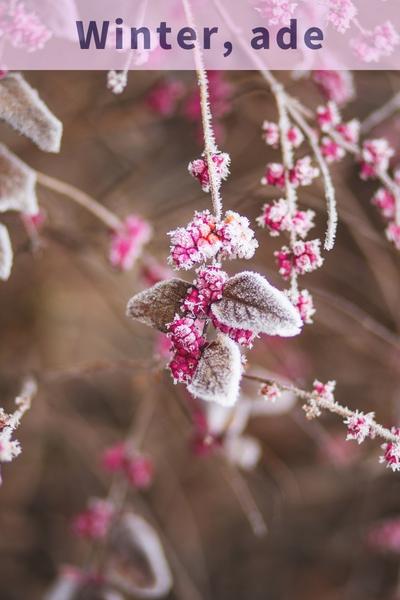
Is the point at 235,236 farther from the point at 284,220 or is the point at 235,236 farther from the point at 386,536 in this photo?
the point at 386,536

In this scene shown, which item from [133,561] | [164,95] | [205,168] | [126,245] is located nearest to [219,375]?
[205,168]

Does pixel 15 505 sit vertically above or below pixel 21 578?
above

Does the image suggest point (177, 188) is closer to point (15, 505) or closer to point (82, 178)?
point (82, 178)

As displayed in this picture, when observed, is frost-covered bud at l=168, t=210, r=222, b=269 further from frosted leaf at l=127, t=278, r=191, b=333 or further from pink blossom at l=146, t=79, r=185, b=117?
pink blossom at l=146, t=79, r=185, b=117

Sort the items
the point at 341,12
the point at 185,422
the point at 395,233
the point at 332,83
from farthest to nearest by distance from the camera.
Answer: the point at 185,422 < the point at 332,83 < the point at 395,233 < the point at 341,12

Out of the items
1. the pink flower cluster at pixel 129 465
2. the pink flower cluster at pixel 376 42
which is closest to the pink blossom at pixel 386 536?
the pink flower cluster at pixel 129 465

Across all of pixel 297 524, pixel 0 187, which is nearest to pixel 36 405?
pixel 297 524
